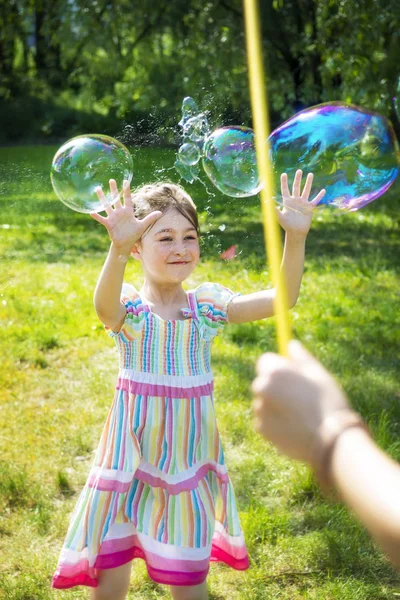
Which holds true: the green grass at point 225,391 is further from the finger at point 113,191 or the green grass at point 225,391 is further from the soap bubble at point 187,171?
the finger at point 113,191

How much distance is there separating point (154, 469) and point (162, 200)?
2.56 ft

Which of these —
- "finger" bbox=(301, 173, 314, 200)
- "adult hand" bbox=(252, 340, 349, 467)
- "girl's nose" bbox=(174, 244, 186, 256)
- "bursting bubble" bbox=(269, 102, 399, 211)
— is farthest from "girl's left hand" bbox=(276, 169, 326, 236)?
"adult hand" bbox=(252, 340, 349, 467)

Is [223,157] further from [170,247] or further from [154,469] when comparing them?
[154,469]

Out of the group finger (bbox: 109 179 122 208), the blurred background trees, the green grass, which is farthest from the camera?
the blurred background trees

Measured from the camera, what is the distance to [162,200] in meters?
2.28

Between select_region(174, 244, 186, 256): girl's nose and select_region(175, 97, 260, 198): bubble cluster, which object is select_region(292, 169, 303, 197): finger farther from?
select_region(174, 244, 186, 256): girl's nose

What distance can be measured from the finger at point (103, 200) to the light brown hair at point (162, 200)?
0.11 metres

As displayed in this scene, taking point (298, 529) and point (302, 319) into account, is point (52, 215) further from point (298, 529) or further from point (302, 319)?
point (298, 529)

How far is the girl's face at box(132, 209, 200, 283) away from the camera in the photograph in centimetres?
226

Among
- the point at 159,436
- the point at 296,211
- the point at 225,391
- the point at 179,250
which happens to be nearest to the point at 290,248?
the point at 296,211

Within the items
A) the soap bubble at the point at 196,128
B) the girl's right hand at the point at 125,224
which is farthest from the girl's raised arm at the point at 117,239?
the soap bubble at the point at 196,128

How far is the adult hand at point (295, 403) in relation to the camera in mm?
1007

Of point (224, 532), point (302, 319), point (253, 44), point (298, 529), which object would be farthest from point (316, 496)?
point (253, 44)

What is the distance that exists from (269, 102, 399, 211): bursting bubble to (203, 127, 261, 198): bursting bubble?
0.28 ft
